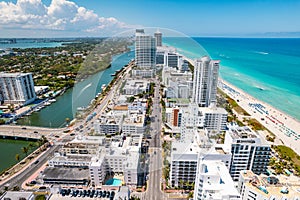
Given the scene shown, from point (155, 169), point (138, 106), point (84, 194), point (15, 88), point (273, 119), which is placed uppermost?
point (15, 88)

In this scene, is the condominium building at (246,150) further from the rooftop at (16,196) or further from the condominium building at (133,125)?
the rooftop at (16,196)

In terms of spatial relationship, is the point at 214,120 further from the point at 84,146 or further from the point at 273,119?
the point at 84,146

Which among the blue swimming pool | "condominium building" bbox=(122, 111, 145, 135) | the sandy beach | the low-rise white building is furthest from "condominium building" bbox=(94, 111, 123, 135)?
the sandy beach

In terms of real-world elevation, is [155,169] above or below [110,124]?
below

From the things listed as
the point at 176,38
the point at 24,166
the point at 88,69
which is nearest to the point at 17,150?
the point at 24,166

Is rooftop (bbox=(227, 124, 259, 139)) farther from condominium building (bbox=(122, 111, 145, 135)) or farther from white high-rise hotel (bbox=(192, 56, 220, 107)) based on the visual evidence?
white high-rise hotel (bbox=(192, 56, 220, 107))

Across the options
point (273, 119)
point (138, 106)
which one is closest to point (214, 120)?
point (138, 106)

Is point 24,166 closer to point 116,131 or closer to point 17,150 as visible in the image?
point 17,150
